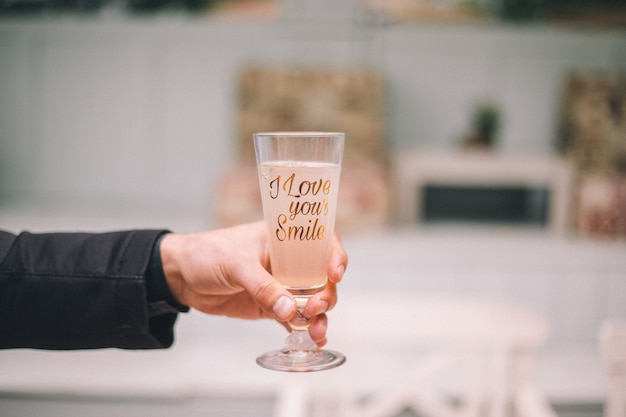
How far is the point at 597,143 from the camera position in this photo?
133 inches

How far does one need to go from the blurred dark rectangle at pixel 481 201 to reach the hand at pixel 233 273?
9.66 feet

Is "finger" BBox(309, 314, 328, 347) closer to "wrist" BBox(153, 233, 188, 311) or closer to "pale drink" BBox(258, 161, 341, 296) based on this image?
"pale drink" BBox(258, 161, 341, 296)

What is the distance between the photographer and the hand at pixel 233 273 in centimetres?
70

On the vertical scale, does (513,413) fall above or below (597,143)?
below

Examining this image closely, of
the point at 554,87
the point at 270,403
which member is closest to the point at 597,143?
the point at 554,87

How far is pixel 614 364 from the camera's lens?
1.01 metres

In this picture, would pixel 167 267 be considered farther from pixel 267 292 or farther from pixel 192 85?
pixel 192 85

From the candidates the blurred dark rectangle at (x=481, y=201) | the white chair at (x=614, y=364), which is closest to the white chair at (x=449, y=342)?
the white chair at (x=614, y=364)

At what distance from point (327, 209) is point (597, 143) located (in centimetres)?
302

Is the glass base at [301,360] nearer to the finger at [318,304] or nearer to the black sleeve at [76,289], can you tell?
the finger at [318,304]

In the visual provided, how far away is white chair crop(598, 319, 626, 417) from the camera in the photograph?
37.3 inches

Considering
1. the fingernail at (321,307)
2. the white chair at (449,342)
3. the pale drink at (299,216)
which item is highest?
the pale drink at (299,216)

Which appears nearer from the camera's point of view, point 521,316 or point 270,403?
point 521,316

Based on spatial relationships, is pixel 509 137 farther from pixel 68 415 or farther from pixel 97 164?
pixel 68 415
